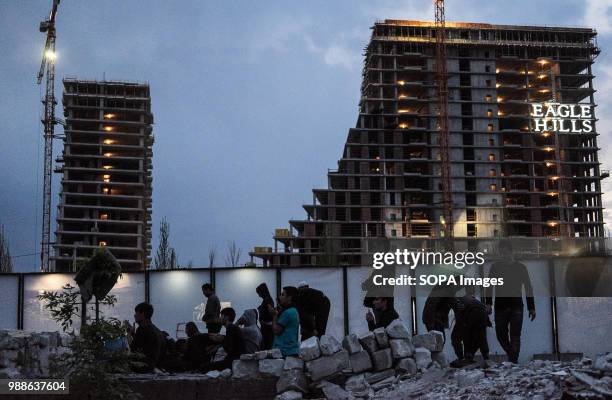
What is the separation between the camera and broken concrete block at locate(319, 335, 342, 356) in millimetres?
10023

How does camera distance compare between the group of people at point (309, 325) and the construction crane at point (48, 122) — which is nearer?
the group of people at point (309, 325)

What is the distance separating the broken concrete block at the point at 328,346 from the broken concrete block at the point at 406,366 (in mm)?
848

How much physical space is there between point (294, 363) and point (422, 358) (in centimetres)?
180

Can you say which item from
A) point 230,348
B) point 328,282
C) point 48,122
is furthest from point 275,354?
point 48,122

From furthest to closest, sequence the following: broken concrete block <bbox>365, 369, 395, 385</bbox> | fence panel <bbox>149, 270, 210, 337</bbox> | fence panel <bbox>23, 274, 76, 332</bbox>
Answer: fence panel <bbox>149, 270, 210, 337</bbox> → fence panel <bbox>23, 274, 76, 332</bbox> → broken concrete block <bbox>365, 369, 395, 385</bbox>

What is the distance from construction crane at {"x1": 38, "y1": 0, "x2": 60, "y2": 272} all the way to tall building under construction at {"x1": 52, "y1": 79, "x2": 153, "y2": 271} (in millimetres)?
10478

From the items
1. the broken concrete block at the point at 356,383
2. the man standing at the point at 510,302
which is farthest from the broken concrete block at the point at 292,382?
the man standing at the point at 510,302

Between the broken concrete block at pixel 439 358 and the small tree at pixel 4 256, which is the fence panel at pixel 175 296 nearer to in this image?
the broken concrete block at pixel 439 358

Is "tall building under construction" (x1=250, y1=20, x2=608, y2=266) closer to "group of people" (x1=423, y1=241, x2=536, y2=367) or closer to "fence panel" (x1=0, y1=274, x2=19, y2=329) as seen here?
"fence panel" (x1=0, y1=274, x2=19, y2=329)

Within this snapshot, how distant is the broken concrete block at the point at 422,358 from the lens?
10.3 m

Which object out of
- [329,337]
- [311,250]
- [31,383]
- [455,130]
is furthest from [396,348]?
[455,130]

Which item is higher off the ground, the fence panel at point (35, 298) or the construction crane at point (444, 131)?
the construction crane at point (444, 131)

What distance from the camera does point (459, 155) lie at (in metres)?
96.6

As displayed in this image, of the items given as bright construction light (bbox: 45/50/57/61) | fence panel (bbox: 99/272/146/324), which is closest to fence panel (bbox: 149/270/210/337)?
fence panel (bbox: 99/272/146/324)
